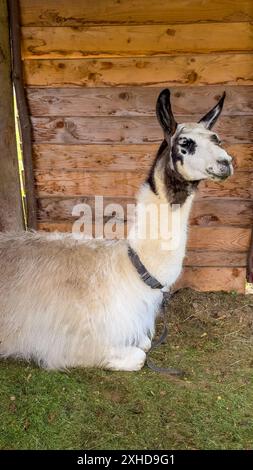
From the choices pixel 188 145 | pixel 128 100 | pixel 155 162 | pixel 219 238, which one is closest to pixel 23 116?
pixel 128 100

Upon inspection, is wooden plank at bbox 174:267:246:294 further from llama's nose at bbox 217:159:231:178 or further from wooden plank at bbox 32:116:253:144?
llama's nose at bbox 217:159:231:178

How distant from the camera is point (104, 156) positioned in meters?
3.86

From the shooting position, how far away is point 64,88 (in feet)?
12.1

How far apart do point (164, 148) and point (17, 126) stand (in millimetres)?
1481

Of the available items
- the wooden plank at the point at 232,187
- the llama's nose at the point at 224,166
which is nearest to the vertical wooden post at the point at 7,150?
the wooden plank at the point at 232,187

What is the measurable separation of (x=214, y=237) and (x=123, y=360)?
142 centimetres

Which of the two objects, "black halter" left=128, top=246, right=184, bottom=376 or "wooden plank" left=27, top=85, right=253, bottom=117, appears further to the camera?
"wooden plank" left=27, top=85, right=253, bottom=117

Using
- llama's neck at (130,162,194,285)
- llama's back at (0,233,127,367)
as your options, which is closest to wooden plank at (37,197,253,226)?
llama's back at (0,233,127,367)

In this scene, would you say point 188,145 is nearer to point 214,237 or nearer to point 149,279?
point 149,279

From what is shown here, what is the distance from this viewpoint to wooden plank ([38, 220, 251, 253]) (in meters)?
4.02

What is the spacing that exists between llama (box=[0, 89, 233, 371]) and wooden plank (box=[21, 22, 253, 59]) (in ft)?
2.35

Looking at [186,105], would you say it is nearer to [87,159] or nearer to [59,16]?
[87,159]

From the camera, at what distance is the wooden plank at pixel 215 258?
4086 mm
